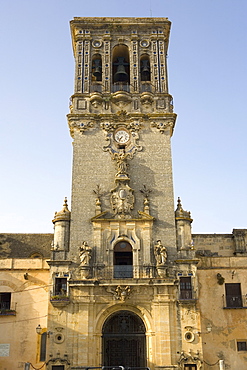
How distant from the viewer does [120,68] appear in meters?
34.1

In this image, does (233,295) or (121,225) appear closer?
(233,295)

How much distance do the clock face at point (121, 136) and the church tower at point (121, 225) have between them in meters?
0.07

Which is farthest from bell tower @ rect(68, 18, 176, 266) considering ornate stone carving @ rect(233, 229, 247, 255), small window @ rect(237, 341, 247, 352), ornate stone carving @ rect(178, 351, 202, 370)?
ornate stone carving @ rect(233, 229, 247, 255)

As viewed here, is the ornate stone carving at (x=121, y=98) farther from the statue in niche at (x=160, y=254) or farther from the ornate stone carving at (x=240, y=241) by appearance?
the ornate stone carving at (x=240, y=241)

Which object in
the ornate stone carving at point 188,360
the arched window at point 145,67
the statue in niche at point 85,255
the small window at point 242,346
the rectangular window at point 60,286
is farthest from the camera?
the arched window at point 145,67

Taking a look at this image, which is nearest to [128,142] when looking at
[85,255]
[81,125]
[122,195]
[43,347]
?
[81,125]

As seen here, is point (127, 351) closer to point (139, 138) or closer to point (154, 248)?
point (154, 248)

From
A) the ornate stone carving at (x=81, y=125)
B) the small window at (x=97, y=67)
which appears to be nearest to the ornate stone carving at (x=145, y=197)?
the ornate stone carving at (x=81, y=125)

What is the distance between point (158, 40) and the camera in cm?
3472

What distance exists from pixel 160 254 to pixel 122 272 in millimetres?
2480

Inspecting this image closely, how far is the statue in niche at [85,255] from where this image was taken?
28.0 metres

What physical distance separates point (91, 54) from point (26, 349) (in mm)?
20178

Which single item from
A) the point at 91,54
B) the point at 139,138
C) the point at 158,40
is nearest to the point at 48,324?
the point at 139,138

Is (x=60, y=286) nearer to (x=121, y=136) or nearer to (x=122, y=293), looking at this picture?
(x=122, y=293)
